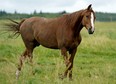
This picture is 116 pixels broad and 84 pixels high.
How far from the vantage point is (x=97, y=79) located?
8.46 m

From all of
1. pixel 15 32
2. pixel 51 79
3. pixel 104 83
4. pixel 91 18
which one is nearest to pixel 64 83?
pixel 51 79

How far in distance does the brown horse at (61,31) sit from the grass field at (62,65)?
349mm

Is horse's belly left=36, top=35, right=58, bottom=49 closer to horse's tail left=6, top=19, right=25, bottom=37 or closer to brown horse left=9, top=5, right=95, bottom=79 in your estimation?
brown horse left=9, top=5, right=95, bottom=79

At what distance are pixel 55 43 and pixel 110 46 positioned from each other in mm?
7907

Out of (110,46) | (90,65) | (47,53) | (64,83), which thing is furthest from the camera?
(110,46)

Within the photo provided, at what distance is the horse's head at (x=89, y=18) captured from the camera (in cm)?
873

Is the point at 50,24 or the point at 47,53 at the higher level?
the point at 50,24

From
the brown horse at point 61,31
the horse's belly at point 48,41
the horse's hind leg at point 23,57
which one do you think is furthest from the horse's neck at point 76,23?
the horse's hind leg at point 23,57

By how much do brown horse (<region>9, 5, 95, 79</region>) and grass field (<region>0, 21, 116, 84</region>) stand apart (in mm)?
349

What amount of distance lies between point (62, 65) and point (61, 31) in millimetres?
1409

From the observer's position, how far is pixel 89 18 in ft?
29.2

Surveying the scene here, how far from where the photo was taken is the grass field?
809 cm

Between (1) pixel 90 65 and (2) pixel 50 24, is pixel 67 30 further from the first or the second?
(1) pixel 90 65

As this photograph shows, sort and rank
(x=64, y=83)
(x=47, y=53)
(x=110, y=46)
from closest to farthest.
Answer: (x=64, y=83) < (x=47, y=53) < (x=110, y=46)
